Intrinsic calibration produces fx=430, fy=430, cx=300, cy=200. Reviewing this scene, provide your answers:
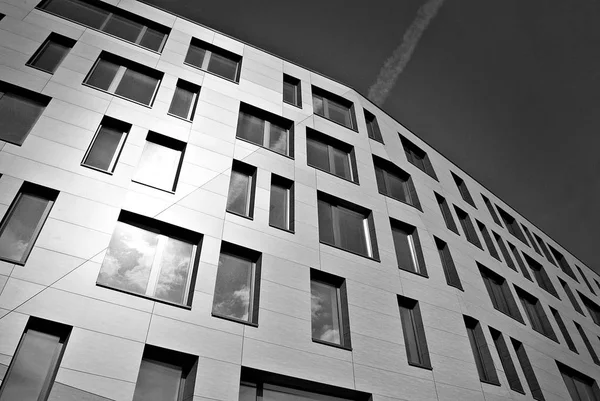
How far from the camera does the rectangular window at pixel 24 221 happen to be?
10984mm

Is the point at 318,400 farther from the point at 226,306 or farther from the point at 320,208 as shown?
the point at 320,208

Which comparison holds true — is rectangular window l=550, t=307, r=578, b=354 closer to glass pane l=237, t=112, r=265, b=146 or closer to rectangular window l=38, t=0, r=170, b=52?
glass pane l=237, t=112, r=265, b=146

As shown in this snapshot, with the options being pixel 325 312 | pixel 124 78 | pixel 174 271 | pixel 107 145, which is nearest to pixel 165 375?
pixel 174 271

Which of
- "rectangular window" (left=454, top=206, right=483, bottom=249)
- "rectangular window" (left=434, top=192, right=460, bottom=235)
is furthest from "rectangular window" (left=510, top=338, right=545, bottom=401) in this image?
"rectangular window" (left=434, top=192, right=460, bottom=235)

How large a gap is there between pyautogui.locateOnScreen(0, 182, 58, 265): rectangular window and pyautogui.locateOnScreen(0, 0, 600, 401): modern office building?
0.15 feet

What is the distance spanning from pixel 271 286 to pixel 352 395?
4004 millimetres

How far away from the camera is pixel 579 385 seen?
73.6 ft

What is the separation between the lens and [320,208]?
57.0ft

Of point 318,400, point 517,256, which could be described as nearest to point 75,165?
point 318,400

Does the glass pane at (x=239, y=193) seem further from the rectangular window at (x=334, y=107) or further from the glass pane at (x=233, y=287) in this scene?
the rectangular window at (x=334, y=107)

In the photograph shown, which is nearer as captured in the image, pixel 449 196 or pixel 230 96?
pixel 230 96

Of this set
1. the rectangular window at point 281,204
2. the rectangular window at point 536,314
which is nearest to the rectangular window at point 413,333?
the rectangular window at point 281,204

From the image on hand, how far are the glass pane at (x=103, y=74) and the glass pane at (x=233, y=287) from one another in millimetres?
8434

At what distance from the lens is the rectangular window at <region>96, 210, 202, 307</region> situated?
466 inches
